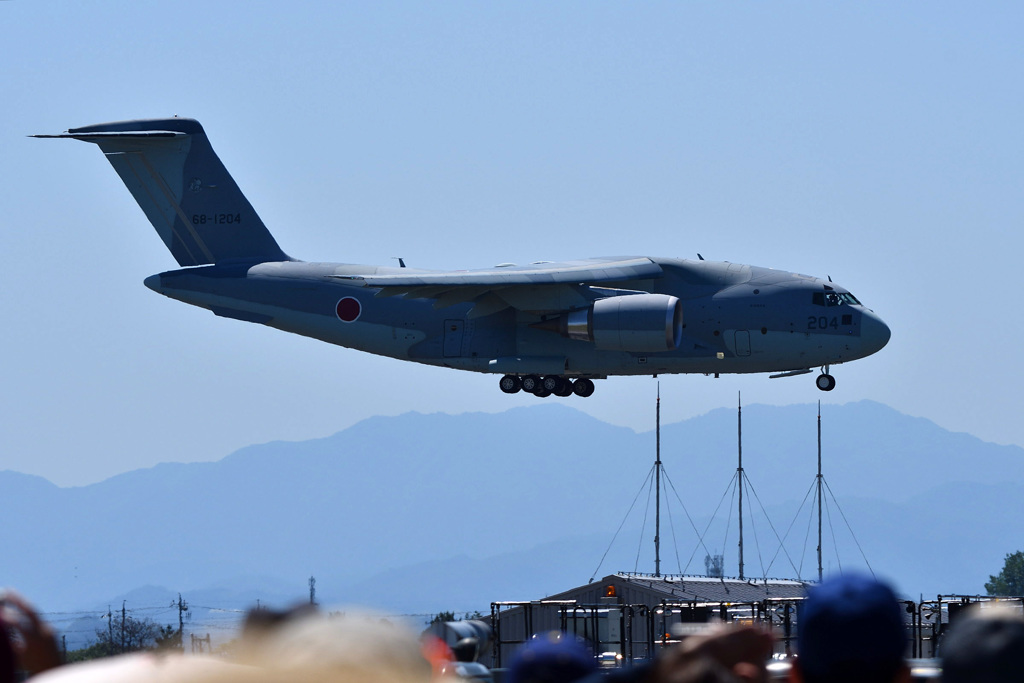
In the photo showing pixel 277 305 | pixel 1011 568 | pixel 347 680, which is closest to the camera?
pixel 347 680

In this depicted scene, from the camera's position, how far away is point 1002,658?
13.0 feet

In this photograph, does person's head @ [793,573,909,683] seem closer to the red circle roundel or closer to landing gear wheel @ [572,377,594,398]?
landing gear wheel @ [572,377,594,398]

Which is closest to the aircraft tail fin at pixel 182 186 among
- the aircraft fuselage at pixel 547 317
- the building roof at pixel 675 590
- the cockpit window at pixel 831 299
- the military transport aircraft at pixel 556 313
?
the military transport aircraft at pixel 556 313

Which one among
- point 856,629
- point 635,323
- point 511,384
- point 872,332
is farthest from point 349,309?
point 856,629

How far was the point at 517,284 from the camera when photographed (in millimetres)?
38781

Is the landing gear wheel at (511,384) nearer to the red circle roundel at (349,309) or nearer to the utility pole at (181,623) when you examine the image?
the red circle roundel at (349,309)

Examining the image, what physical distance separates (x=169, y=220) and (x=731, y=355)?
61.9ft

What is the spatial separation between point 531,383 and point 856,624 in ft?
117

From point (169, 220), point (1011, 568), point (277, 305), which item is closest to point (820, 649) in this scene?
point (277, 305)

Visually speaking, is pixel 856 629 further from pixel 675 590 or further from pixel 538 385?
pixel 675 590

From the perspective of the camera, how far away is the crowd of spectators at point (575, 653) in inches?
139

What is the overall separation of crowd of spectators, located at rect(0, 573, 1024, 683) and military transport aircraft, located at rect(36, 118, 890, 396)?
3205cm

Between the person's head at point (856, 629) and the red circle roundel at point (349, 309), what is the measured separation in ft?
122

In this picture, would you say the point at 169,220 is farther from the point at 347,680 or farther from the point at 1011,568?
the point at 1011,568
